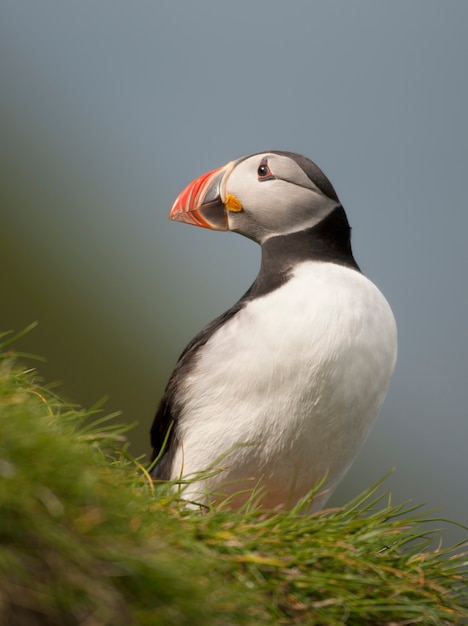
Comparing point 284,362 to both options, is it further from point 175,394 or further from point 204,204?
point 204,204

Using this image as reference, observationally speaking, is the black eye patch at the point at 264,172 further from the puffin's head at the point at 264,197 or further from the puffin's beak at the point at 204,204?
the puffin's beak at the point at 204,204

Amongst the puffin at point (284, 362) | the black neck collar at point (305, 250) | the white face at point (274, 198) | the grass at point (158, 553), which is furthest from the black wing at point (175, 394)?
the grass at point (158, 553)

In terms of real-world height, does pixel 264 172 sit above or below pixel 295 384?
above

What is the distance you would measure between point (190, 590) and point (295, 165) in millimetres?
1977

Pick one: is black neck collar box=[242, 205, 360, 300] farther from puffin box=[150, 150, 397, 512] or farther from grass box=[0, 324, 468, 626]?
grass box=[0, 324, 468, 626]

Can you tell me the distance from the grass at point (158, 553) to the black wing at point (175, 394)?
60 cm

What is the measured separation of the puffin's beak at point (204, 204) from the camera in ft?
11.7

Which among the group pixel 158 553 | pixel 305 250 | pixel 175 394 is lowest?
pixel 175 394

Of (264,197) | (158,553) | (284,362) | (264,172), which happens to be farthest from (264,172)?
(158,553)

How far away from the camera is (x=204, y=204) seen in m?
3.57

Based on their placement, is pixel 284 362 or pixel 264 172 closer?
pixel 284 362

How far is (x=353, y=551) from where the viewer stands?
2.37m

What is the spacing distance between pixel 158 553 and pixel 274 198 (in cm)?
182

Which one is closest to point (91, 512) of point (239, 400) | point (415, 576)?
point (415, 576)
